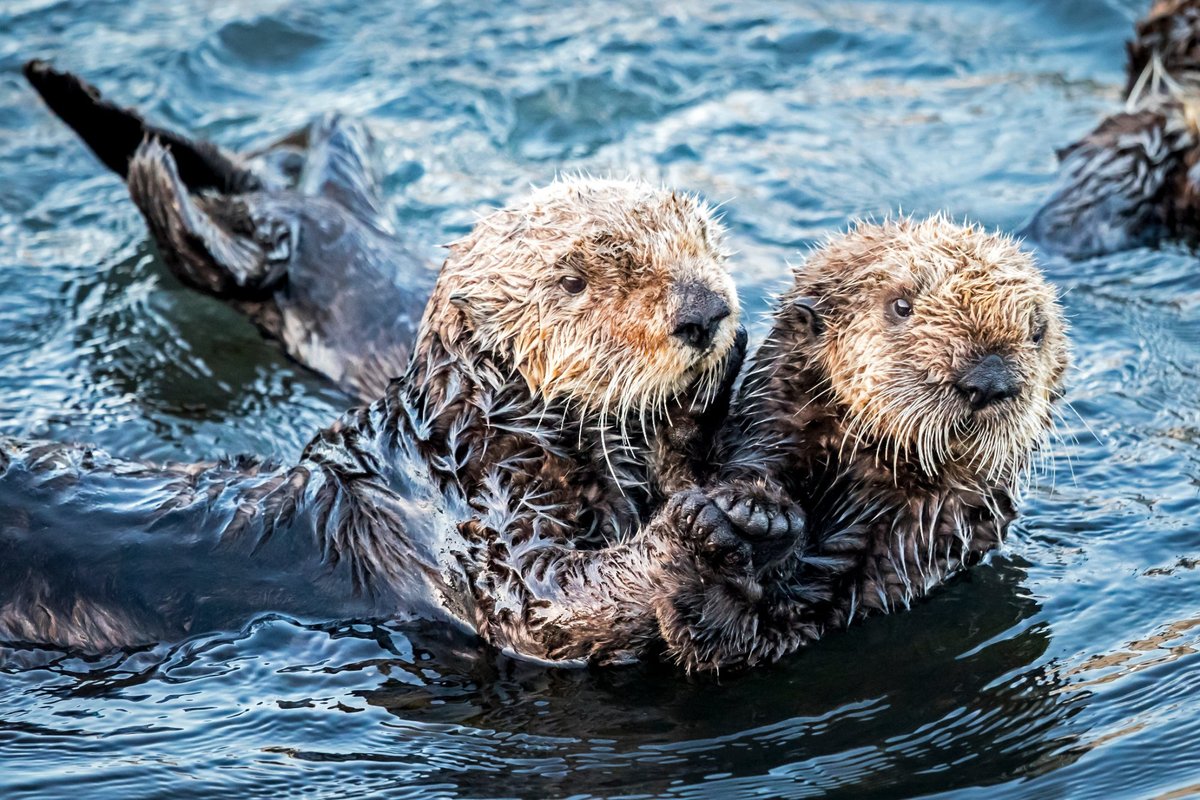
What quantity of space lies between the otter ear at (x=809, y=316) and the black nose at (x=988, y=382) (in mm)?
483

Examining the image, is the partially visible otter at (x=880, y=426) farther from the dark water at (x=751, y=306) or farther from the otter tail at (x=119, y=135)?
the otter tail at (x=119, y=135)

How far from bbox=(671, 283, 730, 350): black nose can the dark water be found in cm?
96

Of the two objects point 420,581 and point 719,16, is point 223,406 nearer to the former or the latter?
point 420,581

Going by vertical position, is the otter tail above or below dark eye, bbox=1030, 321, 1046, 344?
above

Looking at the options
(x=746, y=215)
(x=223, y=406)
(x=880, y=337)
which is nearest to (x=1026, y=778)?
(x=880, y=337)

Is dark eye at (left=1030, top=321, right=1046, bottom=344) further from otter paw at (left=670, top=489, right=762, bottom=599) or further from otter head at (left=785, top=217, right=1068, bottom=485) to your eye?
otter paw at (left=670, top=489, right=762, bottom=599)

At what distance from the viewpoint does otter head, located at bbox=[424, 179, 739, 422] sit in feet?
12.5

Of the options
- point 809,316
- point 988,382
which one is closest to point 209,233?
point 809,316

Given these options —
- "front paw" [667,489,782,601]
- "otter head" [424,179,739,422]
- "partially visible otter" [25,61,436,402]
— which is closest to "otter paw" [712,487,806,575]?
"front paw" [667,489,782,601]

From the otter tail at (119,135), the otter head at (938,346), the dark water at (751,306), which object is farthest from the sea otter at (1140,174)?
the otter tail at (119,135)

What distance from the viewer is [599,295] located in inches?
155

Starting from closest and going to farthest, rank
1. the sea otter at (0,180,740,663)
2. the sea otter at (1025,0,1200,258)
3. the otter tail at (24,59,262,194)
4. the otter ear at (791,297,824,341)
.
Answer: the sea otter at (0,180,740,663) → the otter ear at (791,297,824,341) → the otter tail at (24,59,262,194) → the sea otter at (1025,0,1200,258)

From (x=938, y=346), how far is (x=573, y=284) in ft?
3.23

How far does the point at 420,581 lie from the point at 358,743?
1.71 ft
